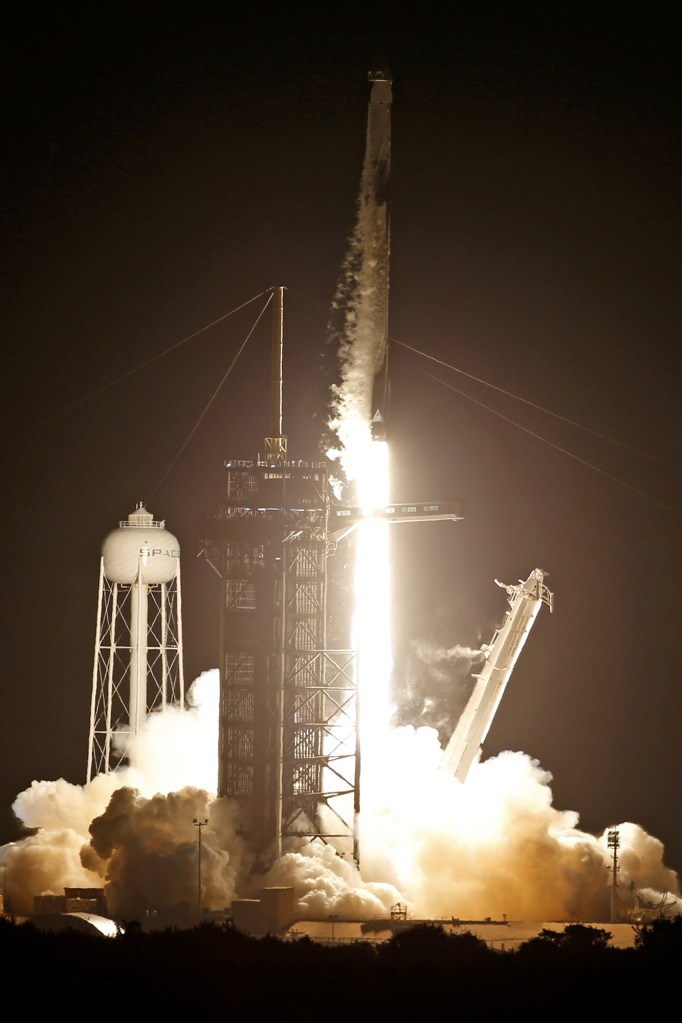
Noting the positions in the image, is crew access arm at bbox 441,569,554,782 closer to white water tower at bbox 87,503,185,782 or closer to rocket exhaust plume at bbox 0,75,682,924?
rocket exhaust plume at bbox 0,75,682,924

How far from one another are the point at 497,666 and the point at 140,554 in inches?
466

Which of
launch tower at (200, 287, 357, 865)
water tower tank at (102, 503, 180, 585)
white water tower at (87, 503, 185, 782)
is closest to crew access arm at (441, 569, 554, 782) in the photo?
launch tower at (200, 287, 357, 865)

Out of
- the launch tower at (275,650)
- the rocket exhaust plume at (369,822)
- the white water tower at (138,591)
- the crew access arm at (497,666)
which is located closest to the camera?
the rocket exhaust plume at (369,822)

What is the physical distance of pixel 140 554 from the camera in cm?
Result: 7381

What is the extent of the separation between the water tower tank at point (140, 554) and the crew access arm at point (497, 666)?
10.6 metres

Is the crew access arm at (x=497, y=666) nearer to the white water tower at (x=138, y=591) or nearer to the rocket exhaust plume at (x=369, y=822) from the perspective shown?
the rocket exhaust plume at (x=369, y=822)

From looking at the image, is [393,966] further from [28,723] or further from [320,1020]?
[28,723]

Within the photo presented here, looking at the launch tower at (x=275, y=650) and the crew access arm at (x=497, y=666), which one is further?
the crew access arm at (x=497, y=666)

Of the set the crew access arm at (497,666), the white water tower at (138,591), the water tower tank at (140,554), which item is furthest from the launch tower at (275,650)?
the water tower tank at (140,554)

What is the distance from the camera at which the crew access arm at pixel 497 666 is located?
66.4m

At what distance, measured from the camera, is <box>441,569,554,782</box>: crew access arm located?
66.4 m

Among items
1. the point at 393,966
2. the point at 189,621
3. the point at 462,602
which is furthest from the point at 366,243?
the point at 393,966

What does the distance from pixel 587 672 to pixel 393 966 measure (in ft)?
101

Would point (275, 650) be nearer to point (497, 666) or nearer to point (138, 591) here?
point (497, 666)
